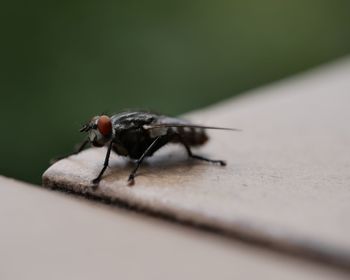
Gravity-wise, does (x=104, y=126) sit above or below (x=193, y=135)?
above

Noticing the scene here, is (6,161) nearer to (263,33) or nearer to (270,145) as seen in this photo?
(270,145)

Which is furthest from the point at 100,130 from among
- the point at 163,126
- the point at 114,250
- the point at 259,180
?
the point at 114,250

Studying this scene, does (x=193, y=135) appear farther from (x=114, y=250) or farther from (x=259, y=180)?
(x=114, y=250)

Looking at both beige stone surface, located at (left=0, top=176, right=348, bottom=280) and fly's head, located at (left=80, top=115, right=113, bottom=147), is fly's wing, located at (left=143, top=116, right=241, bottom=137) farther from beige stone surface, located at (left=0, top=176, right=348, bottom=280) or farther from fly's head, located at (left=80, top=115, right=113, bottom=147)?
beige stone surface, located at (left=0, top=176, right=348, bottom=280)

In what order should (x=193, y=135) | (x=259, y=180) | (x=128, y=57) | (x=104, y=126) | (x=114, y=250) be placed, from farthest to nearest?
(x=128, y=57) < (x=193, y=135) < (x=104, y=126) < (x=259, y=180) < (x=114, y=250)

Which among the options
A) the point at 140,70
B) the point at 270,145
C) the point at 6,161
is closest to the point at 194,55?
the point at 140,70

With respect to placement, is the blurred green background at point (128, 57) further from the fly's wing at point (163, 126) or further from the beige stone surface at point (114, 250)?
the beige stone surface at point (114, 250)

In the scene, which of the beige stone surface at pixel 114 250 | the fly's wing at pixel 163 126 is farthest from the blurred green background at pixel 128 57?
the beige stone surface at pixel 114 250

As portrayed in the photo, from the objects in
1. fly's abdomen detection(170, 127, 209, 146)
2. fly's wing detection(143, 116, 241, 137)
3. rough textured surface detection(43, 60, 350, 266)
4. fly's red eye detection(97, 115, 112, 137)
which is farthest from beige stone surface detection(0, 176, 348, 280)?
fly's abdomen detection(170, 127, 209, 146)
